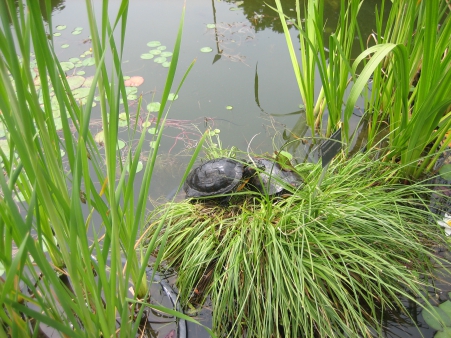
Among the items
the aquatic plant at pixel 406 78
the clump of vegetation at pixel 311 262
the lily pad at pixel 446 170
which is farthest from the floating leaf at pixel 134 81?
the lily pad at pixel 446 170

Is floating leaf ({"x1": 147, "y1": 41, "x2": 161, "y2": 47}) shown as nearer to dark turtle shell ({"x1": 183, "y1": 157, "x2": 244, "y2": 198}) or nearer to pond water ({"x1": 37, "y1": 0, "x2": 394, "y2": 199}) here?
pond water ({"x1": 37, "y1": 0, "x2": 394, "y2": 199})

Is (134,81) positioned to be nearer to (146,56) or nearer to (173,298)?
(146,56)

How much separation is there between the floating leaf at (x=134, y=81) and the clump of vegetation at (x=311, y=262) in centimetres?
123

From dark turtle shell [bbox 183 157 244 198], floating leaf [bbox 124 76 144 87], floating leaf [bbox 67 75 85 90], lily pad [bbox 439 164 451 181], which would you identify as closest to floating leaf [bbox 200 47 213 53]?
floating leaf [bbox 124 76 144 87]

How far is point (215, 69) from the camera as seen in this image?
2312mm

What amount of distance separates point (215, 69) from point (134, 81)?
1.74ft

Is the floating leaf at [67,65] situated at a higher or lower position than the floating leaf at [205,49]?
lower

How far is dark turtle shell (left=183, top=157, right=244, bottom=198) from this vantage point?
133 centimetres

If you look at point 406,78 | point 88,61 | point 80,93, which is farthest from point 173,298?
point 88,61

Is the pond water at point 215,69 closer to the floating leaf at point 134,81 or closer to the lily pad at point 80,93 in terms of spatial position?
the floating leaf at point 134,81

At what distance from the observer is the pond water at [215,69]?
1.83 meters

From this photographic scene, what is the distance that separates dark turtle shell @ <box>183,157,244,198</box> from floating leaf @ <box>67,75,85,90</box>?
1.19 m

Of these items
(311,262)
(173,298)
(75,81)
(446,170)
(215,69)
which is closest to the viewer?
(311,262)

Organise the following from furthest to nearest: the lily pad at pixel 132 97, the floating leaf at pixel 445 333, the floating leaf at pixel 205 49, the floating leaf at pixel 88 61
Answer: the floating leaf at pixel 205 49 → the floating leaf at pixel 88 61 → the lily pad at pixel 132 97 → the floating leaf at pixel 445 333
